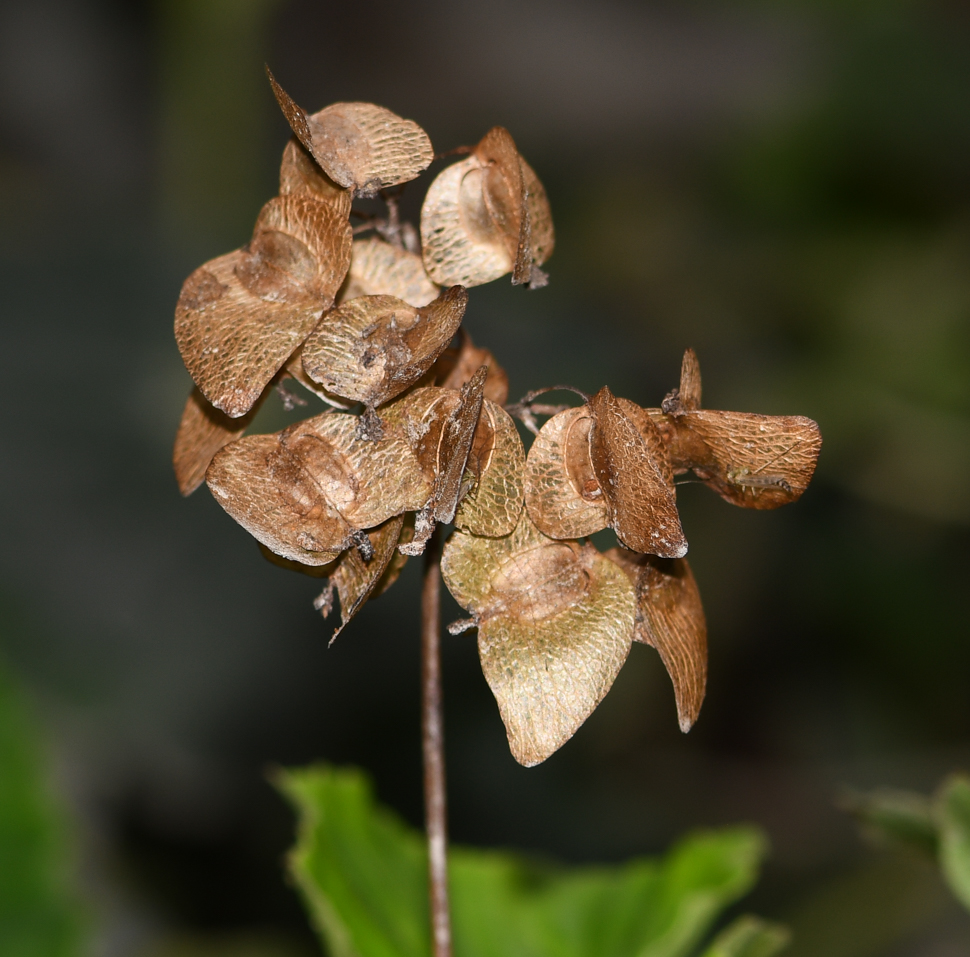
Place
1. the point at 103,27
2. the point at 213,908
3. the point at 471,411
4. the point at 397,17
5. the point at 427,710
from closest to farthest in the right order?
the point at 471,411
the point at 427,710
the point at 213,908
the point at 103,27
the point at 397,17

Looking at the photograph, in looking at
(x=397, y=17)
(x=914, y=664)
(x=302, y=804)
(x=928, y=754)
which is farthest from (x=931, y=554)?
(x=397, y=17)

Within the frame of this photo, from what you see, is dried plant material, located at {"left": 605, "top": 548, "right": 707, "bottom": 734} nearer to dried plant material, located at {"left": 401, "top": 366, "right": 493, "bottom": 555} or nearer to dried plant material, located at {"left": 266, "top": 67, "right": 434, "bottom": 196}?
dried plant material, located at {"left": 401, "top": 366, "right": 493, "bottom": 555}

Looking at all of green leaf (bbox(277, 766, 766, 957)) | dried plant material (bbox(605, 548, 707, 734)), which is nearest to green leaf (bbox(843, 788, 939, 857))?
green leaf (bbox(277, 766, 766, 957))

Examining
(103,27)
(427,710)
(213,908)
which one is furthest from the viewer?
(103,27)

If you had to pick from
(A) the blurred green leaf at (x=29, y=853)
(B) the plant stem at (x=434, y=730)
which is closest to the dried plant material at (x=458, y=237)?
(B) the plant stem at (x=434, y=730)

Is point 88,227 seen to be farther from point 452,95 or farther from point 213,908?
point 452,95

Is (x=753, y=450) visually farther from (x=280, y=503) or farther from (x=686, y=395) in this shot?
(x=280, y=503)

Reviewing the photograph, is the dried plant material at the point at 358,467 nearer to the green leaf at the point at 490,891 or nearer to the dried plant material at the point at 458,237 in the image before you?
the dried plant material at the point at 458,237

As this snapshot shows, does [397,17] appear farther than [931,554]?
Yes
